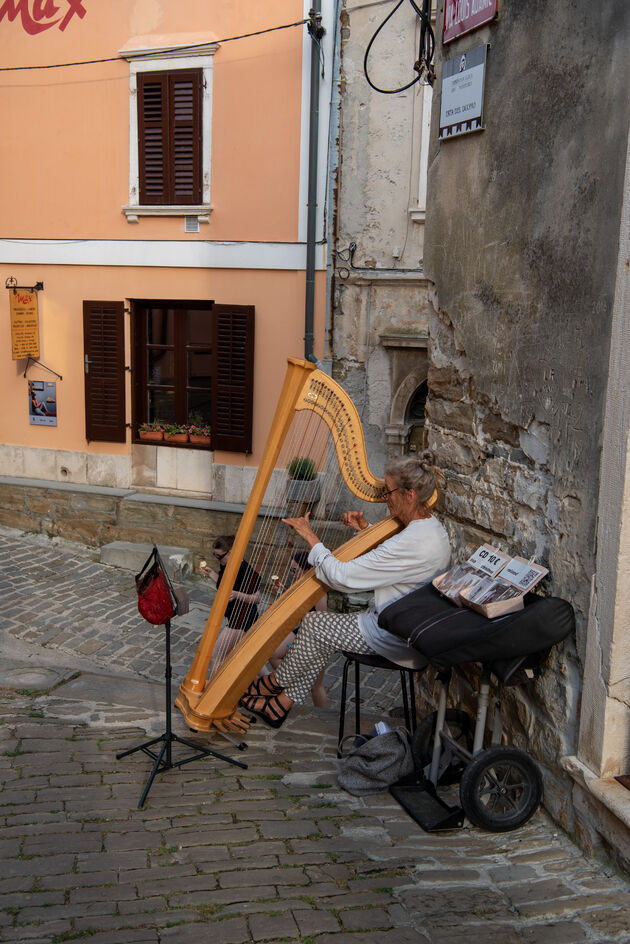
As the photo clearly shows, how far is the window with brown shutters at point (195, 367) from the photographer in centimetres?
860

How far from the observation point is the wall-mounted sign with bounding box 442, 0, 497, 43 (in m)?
3.72

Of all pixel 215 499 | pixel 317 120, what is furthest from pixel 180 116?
pixel 215 499

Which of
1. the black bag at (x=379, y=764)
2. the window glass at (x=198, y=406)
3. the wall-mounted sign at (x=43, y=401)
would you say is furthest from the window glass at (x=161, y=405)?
the black bag at (x=379, y=764)

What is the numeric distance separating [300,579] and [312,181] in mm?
5020

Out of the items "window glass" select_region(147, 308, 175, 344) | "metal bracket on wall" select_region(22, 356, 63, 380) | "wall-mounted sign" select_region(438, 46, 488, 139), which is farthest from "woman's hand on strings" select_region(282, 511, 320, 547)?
"metal bracket on wall" select_region(22, 356, 63, 380)

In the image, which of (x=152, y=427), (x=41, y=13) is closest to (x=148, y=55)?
(x=41, y=13)

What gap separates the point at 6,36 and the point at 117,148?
1.90m

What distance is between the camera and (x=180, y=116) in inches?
339

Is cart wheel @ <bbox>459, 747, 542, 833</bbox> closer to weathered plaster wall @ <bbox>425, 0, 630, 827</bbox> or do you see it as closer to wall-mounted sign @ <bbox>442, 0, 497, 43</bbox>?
weathered plaster wall @ <bbox>425, 0, 630, 827</bbox>

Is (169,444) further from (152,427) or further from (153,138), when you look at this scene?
(153,138)

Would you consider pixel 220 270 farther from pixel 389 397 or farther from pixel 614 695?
pixel 614 695

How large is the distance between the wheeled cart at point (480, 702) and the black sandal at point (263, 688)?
953 millimetres

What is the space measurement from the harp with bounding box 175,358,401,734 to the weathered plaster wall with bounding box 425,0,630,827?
527 millimetres

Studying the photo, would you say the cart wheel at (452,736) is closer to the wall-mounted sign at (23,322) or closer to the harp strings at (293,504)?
the harp strings at (293,504)
